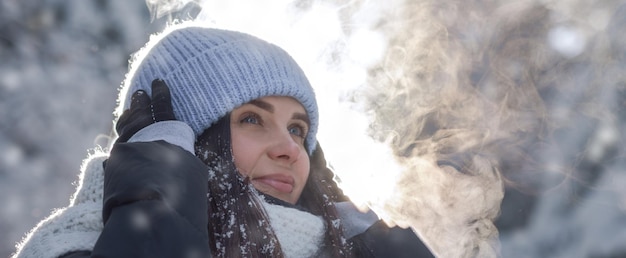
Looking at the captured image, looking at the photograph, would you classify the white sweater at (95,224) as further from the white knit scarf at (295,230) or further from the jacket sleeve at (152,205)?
the jacket sleeve at (152,205)

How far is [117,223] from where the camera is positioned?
1.16 m

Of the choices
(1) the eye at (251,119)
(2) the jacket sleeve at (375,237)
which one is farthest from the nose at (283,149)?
(2) the jacket sleeve at (375,237)

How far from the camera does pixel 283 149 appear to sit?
2082 millimetres

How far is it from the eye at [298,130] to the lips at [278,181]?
36 cm

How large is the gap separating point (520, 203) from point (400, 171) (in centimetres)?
226

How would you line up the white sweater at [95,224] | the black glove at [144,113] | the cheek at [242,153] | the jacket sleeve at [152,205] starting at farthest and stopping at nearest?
the cheek at [242,153]
the black glove at [144,113]
the white sweater at [95,224]
the jacket sleeve at [152,205]

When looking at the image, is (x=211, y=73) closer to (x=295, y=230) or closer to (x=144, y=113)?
(x=144, y=113)

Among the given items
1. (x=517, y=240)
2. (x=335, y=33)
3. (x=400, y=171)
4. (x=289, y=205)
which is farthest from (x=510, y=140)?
(x=289, y=205)

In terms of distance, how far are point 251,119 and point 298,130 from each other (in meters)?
0.34

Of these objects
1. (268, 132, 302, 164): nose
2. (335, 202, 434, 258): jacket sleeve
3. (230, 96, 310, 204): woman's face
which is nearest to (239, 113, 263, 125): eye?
(230, 96, 310, 204): woman's face

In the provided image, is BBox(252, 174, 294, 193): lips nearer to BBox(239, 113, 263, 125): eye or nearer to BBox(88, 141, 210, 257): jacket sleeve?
BBox(239, 113, 263, 125): eye

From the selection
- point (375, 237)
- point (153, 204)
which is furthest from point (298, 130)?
point (153, 204)

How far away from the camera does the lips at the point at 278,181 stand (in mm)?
2025

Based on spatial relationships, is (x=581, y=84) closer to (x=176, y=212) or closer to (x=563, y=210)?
(x=563, y=210)
